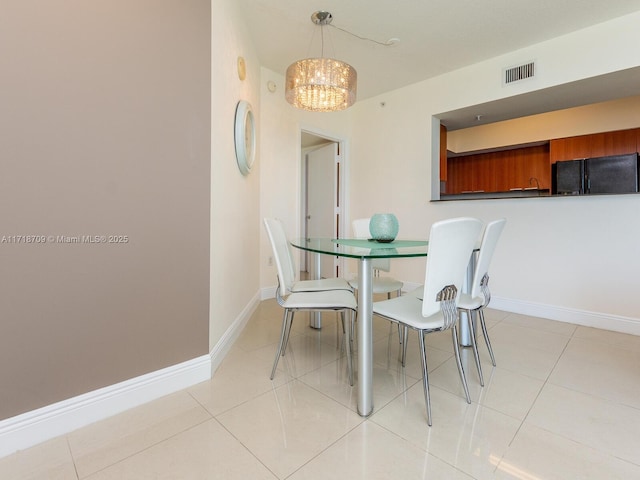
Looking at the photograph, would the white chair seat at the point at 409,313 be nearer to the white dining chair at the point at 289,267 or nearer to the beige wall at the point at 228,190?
the white dining chair at the point at 289,267

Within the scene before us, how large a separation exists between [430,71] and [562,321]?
282 cm

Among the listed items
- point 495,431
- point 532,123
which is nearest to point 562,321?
point 495,431

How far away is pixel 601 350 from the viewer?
2.08 meters

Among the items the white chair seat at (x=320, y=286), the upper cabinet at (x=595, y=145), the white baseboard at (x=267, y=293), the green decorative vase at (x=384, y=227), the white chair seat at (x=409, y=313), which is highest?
the upper cabinet at (x=595, y=145)

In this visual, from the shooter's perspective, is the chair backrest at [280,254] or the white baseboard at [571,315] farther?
the white baseboard at [571,315]

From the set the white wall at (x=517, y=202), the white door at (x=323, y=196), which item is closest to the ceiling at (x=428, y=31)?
the white wall at (x=517, y=202)

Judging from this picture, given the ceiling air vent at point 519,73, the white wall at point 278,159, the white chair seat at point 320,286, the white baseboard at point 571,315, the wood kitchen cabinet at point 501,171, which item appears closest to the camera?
the white chair seat at point 320,286

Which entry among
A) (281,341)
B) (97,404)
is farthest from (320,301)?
(97,404)

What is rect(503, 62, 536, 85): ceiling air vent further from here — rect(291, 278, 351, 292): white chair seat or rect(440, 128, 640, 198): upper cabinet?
rect(291, 278, 351, 292): white chair seat

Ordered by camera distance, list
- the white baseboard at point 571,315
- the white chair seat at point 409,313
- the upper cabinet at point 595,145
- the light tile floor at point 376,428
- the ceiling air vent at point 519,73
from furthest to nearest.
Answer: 1. the upper cabinet at point 595,145
2. the ceiling air vent at point 519,73
3. the white baseboard at point 571,315
4. the white chair seat at point 409,313
5. the light tile floor at point 376,428

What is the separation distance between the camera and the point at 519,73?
2738 mm

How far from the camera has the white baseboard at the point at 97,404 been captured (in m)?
1.12

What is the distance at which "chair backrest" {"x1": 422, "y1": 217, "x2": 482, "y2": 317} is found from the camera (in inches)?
47.3

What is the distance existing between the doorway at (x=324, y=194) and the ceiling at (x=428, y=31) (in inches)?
44.1
